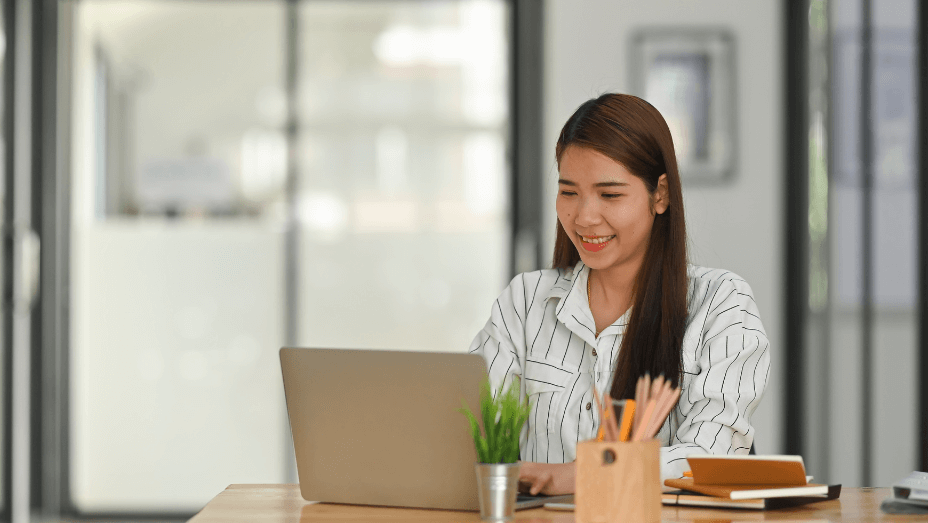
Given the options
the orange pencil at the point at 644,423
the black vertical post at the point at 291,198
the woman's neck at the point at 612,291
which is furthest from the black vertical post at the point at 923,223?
the black vertical post at the point at 291,198

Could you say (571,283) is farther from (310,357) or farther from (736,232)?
(736,232)

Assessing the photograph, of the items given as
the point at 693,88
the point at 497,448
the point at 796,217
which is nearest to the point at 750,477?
the point at 497,448

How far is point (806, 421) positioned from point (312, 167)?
6.65 feet

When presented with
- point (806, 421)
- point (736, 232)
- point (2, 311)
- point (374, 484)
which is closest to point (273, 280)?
point (2, 311)

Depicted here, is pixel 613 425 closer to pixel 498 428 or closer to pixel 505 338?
pixel 498 428

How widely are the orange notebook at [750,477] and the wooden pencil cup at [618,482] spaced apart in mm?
202

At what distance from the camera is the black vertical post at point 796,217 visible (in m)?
3.29

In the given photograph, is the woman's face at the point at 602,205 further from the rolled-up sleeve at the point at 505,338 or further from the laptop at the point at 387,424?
the laptop at the point at 387,424

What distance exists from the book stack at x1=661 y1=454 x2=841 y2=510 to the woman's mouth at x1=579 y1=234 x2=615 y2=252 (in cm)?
49

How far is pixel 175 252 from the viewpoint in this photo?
3719 millimetres

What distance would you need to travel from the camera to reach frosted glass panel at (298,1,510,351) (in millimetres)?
3725

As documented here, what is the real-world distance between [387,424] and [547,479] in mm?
252

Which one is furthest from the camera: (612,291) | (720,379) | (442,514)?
(612,291)

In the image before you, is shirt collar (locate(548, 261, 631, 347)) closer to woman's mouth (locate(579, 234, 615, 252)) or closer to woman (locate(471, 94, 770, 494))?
woman (locate(471, 94, 770, 494))
